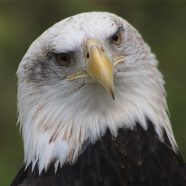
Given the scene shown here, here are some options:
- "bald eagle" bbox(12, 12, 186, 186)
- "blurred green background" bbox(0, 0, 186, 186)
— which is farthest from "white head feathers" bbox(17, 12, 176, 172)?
"blurred green background" bbox(0, 0, 186, 186)

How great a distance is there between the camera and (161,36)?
395 inches

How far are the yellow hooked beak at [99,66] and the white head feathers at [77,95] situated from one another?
76mm

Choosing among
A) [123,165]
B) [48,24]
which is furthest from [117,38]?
[48,24]

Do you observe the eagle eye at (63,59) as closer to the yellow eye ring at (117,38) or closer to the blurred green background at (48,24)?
the yellow eye ring at (117,38)

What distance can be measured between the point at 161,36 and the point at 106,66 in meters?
4.02

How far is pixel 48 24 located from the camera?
10.5 metres

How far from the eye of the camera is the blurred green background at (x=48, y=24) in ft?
31.4

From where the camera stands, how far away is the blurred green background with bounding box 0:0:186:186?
9.56 meters

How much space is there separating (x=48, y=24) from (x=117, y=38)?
4158 millimetres

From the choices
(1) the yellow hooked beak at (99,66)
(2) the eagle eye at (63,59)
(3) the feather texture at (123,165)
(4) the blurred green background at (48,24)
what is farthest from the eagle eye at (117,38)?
(4) the blurred green background at (48,24)

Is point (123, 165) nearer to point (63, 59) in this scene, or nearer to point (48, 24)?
point (63, 59)

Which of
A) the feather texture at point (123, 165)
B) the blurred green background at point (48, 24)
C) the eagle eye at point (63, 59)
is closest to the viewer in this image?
the feather texture at point (123, 165)

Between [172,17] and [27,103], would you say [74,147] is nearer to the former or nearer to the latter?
[27,103]

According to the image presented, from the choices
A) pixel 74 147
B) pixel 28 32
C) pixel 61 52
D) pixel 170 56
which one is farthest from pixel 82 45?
pixel 28 32
